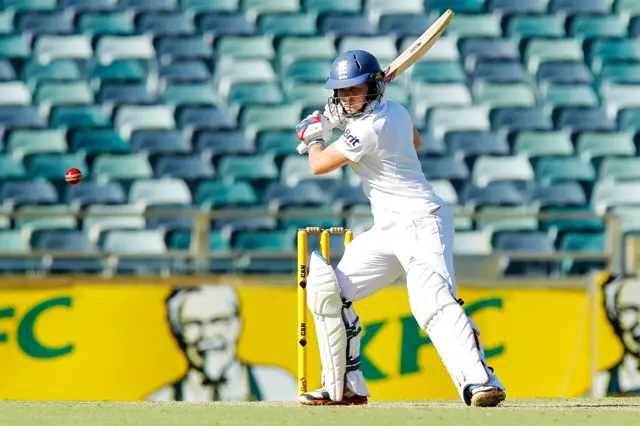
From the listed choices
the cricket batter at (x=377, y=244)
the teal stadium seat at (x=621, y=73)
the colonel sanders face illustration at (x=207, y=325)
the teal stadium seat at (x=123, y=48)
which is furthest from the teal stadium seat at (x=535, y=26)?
the cricket batter at (x=377, y=244)

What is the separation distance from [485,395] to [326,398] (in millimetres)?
811

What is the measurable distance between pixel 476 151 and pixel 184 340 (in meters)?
4.05

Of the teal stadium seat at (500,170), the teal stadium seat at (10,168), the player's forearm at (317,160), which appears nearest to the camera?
the player's forearm at (317,160)

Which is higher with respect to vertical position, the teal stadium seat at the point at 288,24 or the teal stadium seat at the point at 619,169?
the teal stadium seat at the point at 288,24

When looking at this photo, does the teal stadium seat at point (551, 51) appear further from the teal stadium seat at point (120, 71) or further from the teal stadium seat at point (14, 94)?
the teal stadium seat at point (14, 94)

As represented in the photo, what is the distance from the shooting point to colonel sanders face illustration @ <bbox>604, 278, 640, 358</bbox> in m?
7.47

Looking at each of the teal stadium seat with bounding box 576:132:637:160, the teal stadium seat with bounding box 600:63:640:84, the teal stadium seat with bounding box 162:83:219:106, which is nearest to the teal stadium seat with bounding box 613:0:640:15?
the teal stadium seat with bounding box 600:63:640:84

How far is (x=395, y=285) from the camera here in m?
7.66

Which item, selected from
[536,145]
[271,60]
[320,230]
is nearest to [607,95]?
[536,145]

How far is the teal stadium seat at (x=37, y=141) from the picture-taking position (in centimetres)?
1028

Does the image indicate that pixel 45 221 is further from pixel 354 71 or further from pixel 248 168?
pixel 354 71

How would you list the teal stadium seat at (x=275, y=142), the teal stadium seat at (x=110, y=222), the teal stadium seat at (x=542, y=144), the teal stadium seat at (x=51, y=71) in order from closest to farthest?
the teal stadium seat at (x=110, y=222), the teal stadium seat at (x=275, y=142), the teal stadium seat at (x=542, y=144), the teal stadium seat at (x=51, y=71)

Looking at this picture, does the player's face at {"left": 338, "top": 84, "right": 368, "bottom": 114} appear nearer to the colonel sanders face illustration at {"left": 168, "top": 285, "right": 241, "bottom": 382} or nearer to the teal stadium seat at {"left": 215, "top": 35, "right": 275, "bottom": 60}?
the colonel sanders face illustration at {"left": 168, "top": 285, "right": 241, "bottom": 382}

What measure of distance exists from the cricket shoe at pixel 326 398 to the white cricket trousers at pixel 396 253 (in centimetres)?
44
